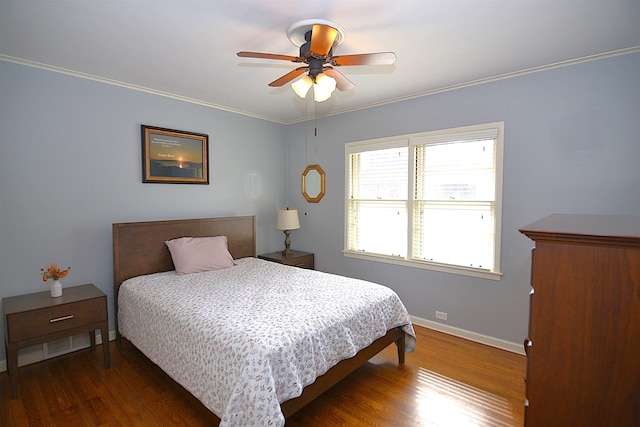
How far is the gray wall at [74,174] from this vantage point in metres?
2.61

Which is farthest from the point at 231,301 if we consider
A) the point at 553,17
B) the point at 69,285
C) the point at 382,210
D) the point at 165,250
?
the point at 553,17

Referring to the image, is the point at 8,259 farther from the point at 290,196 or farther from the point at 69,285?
the point at 290,196

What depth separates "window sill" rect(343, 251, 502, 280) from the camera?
3090mm

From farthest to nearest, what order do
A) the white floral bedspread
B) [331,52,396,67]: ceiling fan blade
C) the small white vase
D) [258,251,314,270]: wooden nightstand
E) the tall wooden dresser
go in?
[258,251,314,270]: wooden nightstand → the small white vase → [331,52,396,67]: ceiling fan blade → the white floral bedspread → the tall wooden dresser

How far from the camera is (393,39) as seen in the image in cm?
224

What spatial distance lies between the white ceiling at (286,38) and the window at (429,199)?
2.18 ft

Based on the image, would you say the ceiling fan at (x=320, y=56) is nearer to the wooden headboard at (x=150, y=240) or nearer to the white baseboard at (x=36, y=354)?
the wooden headboard at (x=150, y=240)

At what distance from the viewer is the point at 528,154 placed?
9.29 feet

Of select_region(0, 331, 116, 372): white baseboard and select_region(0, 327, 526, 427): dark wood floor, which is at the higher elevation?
select_region(0, 331, 116, 372): white baseboard

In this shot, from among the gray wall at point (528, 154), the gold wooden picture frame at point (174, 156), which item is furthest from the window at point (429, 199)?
the gold wooden picture frame at point (174, 156)

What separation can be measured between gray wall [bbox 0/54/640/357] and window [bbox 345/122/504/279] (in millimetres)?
120

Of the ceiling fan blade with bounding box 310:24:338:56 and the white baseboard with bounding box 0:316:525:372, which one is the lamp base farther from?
the ceiling fan blade with bounding box 310:24:338:56

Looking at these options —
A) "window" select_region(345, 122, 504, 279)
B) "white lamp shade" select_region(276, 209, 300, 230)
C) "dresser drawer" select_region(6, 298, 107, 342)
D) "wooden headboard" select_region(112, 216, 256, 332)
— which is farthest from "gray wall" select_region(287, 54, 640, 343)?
Result: "dresser drawer" select_region(6, 298, 107, 342)

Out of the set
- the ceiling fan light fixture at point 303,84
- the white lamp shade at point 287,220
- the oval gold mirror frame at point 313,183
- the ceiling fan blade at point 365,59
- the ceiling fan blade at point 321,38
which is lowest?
the white lamp shade at point 287,220
